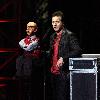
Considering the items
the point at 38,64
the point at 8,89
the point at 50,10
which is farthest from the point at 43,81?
the point at 50,10

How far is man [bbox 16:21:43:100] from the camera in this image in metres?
7.46

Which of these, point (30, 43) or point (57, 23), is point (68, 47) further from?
point (30, 43)

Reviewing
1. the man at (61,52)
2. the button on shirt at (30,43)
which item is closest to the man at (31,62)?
the button on shirt at (30,43)

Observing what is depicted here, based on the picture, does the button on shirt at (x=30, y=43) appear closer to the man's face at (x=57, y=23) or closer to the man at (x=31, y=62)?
the man at (x=31, y=62)

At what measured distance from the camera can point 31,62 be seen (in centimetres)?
755

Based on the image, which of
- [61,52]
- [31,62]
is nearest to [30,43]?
[31,62]

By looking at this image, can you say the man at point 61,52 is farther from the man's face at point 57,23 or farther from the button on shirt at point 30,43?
the button on shirt at point 30,43

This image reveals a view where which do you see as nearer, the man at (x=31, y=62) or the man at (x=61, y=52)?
the man at (x=61, y=52)

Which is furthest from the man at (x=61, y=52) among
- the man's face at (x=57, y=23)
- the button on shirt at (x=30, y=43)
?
the button on shirt at (x=30, y=43)

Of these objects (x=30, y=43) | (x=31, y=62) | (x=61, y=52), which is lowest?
(x=31, y=62)

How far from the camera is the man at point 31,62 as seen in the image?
24.5 feet

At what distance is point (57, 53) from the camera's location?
674 cm

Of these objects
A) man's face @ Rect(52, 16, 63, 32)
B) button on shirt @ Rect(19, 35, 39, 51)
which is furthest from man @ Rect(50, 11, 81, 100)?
button on shirt @ Rect(19, 35, 39, 51)

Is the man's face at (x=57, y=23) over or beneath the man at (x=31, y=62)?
over
